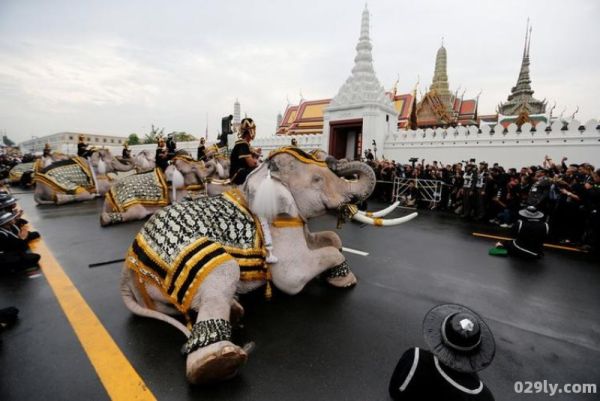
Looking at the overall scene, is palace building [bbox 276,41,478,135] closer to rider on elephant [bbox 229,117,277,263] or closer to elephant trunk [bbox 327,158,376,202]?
rider on elephant [bbox 229,117,277,263]

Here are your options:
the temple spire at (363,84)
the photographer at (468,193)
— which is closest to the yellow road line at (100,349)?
the photographer at (468,193)

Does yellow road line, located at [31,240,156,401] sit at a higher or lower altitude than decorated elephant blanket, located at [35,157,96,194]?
lower

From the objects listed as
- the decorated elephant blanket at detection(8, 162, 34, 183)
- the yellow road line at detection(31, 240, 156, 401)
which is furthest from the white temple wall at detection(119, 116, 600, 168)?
the decorated elephant blanket at detection(8, 162, 34, 183)

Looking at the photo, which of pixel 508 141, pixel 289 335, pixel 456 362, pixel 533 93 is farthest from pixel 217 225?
pixel 533 93

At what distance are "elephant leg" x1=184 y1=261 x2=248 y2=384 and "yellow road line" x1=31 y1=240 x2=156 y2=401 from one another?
0.30 meters

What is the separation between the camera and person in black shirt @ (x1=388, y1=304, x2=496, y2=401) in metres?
1.24

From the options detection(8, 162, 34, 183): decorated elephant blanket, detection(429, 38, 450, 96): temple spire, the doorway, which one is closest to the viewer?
detection(8, 162, 34, 183): decorated elephant blanket

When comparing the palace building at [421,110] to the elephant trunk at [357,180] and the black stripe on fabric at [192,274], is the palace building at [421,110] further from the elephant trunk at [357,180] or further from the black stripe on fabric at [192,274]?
the black stripe on fabric at [192,274]

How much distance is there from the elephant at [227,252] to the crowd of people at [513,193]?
5674 millimetres

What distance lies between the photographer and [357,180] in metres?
2.82

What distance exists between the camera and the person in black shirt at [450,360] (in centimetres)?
124

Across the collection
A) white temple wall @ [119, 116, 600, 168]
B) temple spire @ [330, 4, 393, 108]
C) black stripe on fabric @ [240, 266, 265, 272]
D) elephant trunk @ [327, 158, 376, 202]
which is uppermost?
temple spire @ [330, 4, 393, 108]

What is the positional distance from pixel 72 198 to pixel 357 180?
9.47m

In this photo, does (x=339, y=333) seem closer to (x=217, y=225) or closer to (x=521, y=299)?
(x=217, y=225)
